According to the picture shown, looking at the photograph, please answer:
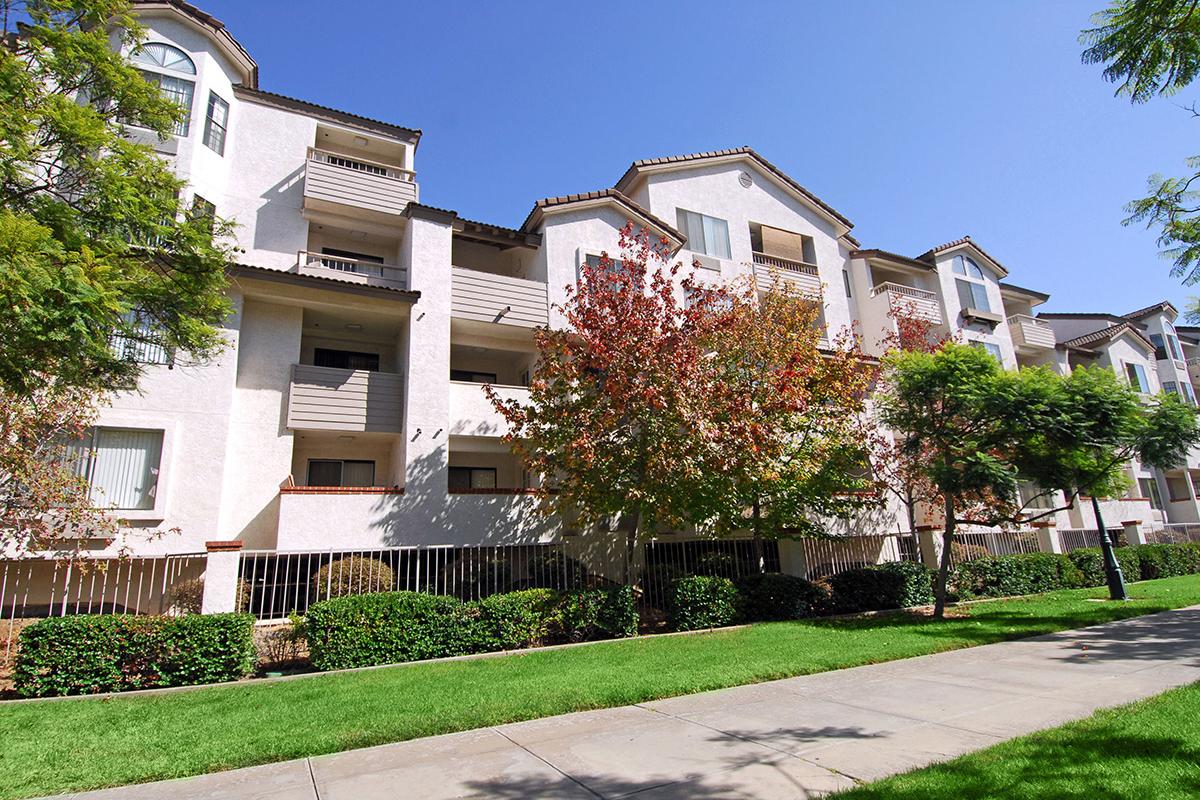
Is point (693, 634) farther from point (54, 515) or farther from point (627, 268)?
point (54, 515)

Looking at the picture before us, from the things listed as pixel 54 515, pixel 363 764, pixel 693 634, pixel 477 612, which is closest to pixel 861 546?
pixel 693 634

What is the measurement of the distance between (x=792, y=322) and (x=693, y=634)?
27.9 feet

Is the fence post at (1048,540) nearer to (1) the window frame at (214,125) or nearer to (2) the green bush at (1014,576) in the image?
(2) the green bush at (1014,576)

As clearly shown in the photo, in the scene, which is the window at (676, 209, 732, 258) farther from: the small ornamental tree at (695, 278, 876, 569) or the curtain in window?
the curtain in window

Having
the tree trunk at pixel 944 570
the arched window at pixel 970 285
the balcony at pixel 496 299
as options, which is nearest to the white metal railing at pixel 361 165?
the balcony at pixel 496 299

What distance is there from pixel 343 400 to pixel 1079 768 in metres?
16.1

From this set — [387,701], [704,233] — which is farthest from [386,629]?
[704,233]

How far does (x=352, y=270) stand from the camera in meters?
18.7

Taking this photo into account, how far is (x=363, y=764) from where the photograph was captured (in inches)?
219

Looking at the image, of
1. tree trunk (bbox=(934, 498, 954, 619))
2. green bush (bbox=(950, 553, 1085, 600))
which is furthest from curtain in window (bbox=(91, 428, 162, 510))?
green bush (bbox=(950, 553, 1085, 600))

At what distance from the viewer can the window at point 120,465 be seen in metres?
13.6

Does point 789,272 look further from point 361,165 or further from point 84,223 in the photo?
point 84,223

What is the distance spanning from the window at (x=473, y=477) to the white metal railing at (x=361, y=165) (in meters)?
9.43

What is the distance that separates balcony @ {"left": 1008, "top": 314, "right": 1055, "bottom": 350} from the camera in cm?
3206
